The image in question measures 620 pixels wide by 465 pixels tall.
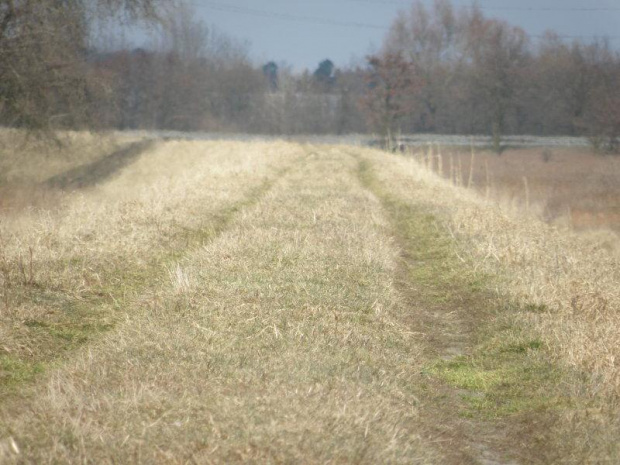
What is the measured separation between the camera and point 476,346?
6488 millimetres

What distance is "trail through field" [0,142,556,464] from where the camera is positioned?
152 inches

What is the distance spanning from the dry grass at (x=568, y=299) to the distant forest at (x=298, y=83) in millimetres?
13261

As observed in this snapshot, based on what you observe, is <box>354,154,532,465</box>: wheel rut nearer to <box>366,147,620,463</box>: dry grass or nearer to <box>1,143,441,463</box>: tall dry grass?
<box>1,143,441,463</box>: tall dry grass

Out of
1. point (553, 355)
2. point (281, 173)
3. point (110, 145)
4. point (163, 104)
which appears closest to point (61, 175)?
point (110, 145)

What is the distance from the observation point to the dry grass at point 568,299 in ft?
14.9

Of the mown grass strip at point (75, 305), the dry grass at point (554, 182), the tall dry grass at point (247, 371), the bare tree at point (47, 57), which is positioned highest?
the bare tree at point (47, 57)

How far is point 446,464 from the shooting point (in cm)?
405

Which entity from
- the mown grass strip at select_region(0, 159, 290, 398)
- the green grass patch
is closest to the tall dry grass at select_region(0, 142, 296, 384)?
the mown grass strip at select_region(0, 159, 290, 398)

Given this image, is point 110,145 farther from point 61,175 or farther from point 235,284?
point 235,284

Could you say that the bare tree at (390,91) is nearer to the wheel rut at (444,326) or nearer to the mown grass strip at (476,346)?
the wheel rut at (444,326)

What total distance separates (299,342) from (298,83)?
7834 centimetres

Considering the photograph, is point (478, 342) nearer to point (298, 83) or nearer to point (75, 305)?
point (75, 305)

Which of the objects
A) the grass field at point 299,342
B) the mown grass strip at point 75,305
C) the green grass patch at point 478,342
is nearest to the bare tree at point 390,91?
the grass field at point 299,342

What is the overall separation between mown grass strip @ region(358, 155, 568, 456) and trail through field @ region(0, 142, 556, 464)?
0.03 m
